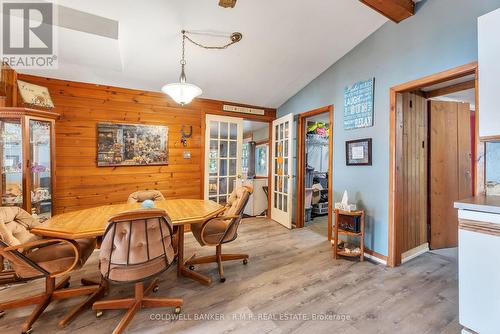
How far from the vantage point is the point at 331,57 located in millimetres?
3146

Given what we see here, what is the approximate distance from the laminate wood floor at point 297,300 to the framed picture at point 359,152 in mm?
1251

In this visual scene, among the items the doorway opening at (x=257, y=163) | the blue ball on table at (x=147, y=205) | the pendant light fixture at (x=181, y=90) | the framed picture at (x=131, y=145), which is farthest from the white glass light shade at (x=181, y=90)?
the doorway opening at (x=257, y=163)

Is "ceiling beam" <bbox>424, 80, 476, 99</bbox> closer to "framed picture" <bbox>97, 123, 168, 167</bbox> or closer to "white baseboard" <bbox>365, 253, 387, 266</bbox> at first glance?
"white baseboard" <bbox>365, 253, 387, 266</bbox>

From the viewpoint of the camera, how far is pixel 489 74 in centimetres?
155

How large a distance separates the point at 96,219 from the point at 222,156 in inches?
98.3

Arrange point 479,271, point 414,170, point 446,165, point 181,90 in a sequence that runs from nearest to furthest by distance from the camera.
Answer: point 479,271, point 181,90, point 414,170, point 446,165

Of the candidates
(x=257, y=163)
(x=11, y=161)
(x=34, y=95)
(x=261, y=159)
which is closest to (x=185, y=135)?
(x=34, y=95)

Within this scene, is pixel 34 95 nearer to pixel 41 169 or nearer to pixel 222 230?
pixel 41 169

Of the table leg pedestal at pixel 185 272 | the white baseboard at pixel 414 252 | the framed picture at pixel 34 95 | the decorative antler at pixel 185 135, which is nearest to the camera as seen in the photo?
the table leg pedestal at pixel 185 272

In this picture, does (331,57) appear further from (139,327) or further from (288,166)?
(139,327)

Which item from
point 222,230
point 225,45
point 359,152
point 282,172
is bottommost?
point 222,230

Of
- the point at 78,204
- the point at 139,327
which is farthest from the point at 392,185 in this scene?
the point at 78,204

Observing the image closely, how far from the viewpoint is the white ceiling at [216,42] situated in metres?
2.15

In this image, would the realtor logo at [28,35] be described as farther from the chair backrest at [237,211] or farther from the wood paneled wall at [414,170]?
the wood paneled wall at [414,170]
